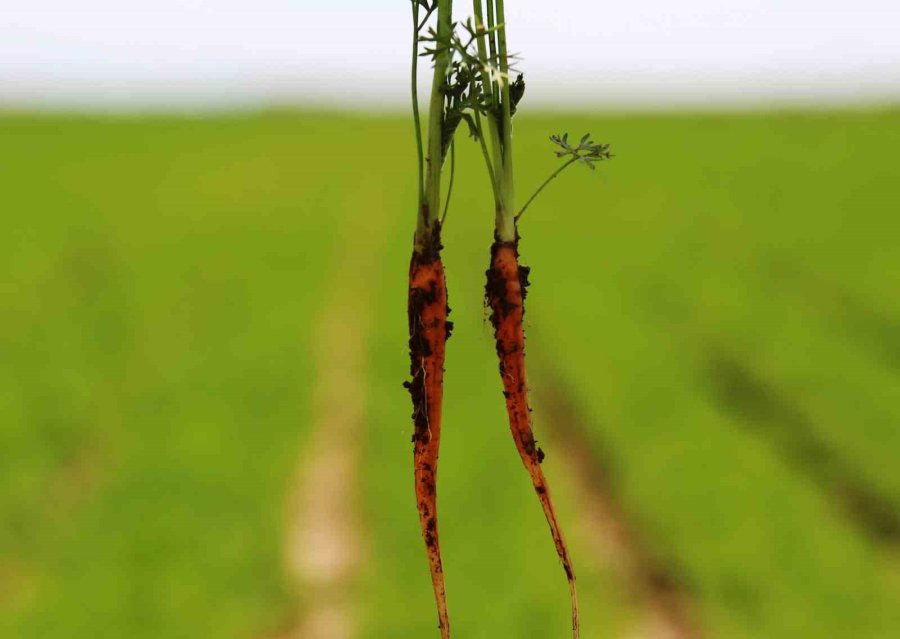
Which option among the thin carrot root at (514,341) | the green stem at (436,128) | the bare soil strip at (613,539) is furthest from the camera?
the bare soil strip at (613,539)

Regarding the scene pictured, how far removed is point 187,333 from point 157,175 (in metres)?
19.2

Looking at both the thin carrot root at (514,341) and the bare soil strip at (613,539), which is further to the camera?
the bare soil strip at (613,539)

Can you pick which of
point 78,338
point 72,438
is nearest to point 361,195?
point 78,338

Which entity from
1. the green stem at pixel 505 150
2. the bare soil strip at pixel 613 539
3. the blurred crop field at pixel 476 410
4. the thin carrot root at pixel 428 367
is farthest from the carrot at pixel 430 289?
the bare soil strip at pixel 613 539

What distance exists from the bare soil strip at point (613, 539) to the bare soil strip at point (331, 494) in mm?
2333

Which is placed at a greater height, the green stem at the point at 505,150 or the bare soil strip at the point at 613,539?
the green stem at the point at 505,150

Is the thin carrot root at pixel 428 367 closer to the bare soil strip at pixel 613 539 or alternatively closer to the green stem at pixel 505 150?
the green stem at pixel 505 150

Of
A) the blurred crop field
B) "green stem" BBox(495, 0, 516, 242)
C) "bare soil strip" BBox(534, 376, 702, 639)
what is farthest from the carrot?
"bare soil strip" BBox(534, 376, 702, 639)

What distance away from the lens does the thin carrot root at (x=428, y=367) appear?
2729 mm

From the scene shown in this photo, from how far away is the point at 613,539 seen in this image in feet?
33.8

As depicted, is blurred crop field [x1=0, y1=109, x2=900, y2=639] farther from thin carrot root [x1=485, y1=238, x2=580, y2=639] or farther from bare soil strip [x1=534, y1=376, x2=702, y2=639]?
thin carrot root [x1=485, y1=238, x2=580, y2=639]

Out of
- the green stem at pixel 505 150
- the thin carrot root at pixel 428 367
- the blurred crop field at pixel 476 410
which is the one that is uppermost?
the green stem at pixel 505 150

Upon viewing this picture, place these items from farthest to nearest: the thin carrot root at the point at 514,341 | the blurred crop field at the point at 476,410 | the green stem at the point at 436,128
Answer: the blurred crop field at the point at 476,410 → the thin carrot root at the point at 514,341 → the green stem at the point at 436,128

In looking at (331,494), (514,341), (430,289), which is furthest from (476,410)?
(430,289)
